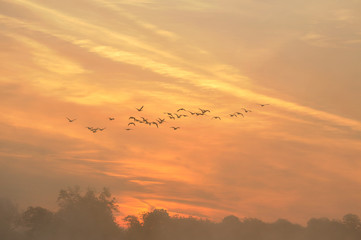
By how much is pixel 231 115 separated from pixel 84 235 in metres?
99.7

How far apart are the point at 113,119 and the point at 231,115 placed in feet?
72.5

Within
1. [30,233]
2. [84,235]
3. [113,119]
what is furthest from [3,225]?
[113,119]

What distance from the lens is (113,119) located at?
377 feet

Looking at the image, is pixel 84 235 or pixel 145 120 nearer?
pixel 145 120

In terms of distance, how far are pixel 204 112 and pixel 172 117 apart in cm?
598

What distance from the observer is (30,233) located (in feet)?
Answer: 650

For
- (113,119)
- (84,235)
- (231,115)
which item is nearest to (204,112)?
(231,115)

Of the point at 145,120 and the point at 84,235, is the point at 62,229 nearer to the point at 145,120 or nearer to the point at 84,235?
the point at 84,235

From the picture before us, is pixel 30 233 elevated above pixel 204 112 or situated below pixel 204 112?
below

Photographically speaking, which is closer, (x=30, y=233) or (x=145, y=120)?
(x=145, y=120)

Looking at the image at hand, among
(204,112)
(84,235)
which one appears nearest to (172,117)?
(204,112)

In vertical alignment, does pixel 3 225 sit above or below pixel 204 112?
below

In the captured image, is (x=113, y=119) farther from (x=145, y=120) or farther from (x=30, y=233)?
(x=30, y=233)

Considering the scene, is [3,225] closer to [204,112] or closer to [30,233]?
[30,233]
